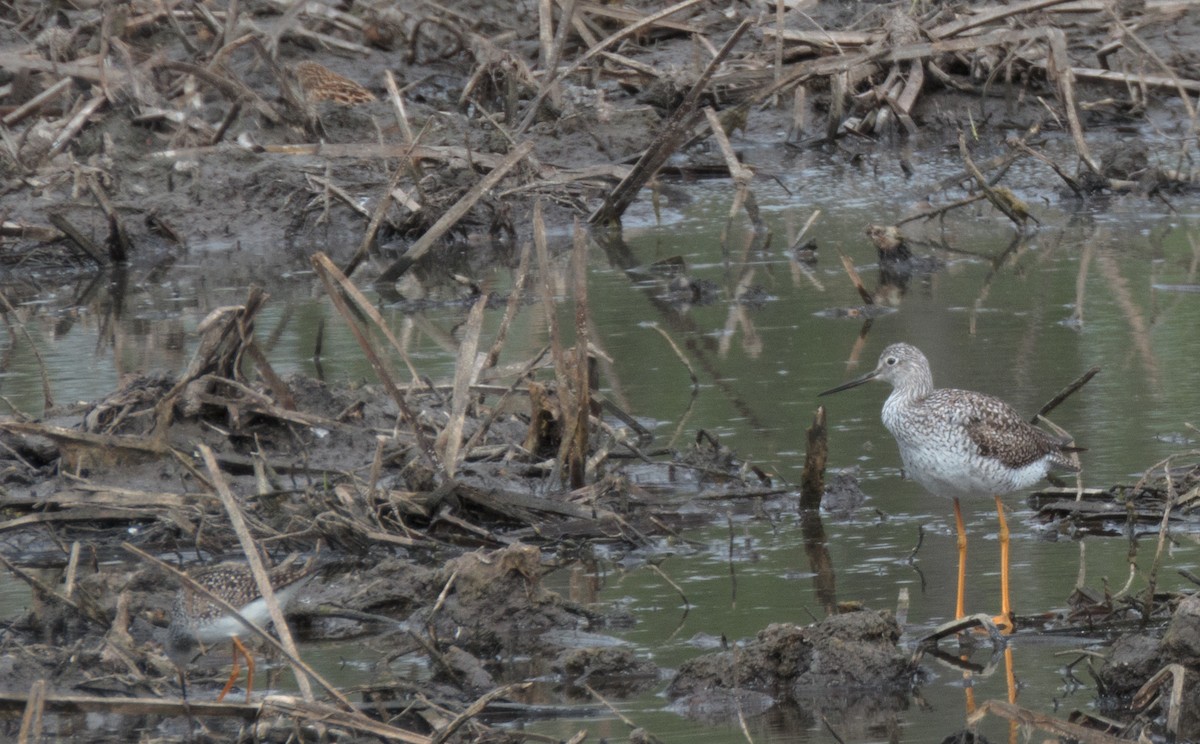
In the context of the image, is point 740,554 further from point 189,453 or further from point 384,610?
point 189,453

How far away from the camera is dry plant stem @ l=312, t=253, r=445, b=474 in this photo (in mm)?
7562

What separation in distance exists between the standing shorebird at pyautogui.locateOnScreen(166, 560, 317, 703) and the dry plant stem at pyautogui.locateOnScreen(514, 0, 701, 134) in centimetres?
991

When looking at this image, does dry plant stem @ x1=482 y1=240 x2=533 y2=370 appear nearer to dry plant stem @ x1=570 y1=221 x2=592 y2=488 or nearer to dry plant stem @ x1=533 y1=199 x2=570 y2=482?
dry plant stem @ x1=533 y1=199 x2=570 y2=482

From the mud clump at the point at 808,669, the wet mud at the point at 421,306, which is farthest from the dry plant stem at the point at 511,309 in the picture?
the mud clump at the point at 808,669

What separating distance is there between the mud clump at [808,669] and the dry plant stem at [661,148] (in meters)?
6.84

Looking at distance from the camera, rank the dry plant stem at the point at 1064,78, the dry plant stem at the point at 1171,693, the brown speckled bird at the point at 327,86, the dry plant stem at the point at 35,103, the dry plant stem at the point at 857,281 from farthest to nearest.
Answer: the brown speckled bird at the point at 327,86
the dry plant stem at the point at 35,103
the dry plant stem at the point at 1064,78
the dry plant stem at the point at 857,281
the dry plant stem at the point at 1171,693

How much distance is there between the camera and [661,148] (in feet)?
44.3

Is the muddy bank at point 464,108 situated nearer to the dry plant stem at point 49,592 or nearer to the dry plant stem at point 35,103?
the dry plant stem at point 35,103

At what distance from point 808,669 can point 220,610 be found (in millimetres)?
2038

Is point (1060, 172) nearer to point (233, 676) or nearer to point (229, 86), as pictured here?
point (229, 86)

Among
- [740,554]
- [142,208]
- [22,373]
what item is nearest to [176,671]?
[740,554]

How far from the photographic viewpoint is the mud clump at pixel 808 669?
5.86 meters

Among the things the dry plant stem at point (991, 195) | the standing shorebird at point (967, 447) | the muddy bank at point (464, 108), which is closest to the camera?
the standing shorebird at point (967, 447)

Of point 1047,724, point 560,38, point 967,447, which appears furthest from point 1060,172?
point 1047,724
